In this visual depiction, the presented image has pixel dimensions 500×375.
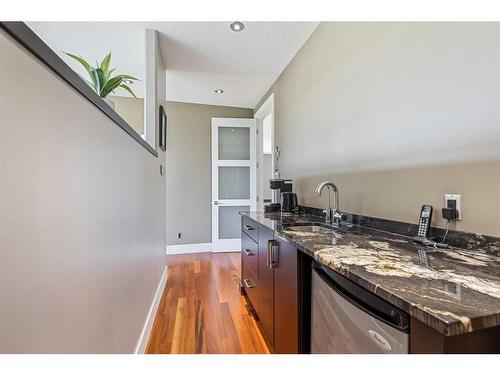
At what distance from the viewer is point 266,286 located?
166cm

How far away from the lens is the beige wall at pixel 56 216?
487mm

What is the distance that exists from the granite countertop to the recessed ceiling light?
191 centimetres

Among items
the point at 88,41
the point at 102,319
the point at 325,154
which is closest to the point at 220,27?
the point at 88,41

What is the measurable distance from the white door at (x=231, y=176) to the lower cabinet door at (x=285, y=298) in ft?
9.40

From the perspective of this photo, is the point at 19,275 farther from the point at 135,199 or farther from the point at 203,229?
the point at 203,229

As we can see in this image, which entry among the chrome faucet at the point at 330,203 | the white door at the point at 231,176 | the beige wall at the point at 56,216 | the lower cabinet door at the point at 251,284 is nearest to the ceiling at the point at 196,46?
the white door at the point at 231,176

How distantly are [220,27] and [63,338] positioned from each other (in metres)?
2.38

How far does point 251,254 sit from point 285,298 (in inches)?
31.8

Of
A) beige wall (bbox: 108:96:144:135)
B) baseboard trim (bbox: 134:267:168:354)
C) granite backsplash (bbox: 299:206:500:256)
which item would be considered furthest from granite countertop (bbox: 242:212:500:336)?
beige wall (bbox: 108:96:144:135)

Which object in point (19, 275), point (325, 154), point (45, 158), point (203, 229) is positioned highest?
point (325, 154)

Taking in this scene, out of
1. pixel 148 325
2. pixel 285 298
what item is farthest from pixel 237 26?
pixel 148 325

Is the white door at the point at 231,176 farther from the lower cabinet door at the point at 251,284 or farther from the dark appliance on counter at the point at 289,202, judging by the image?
the lower cabinet door at the point at 251,284
